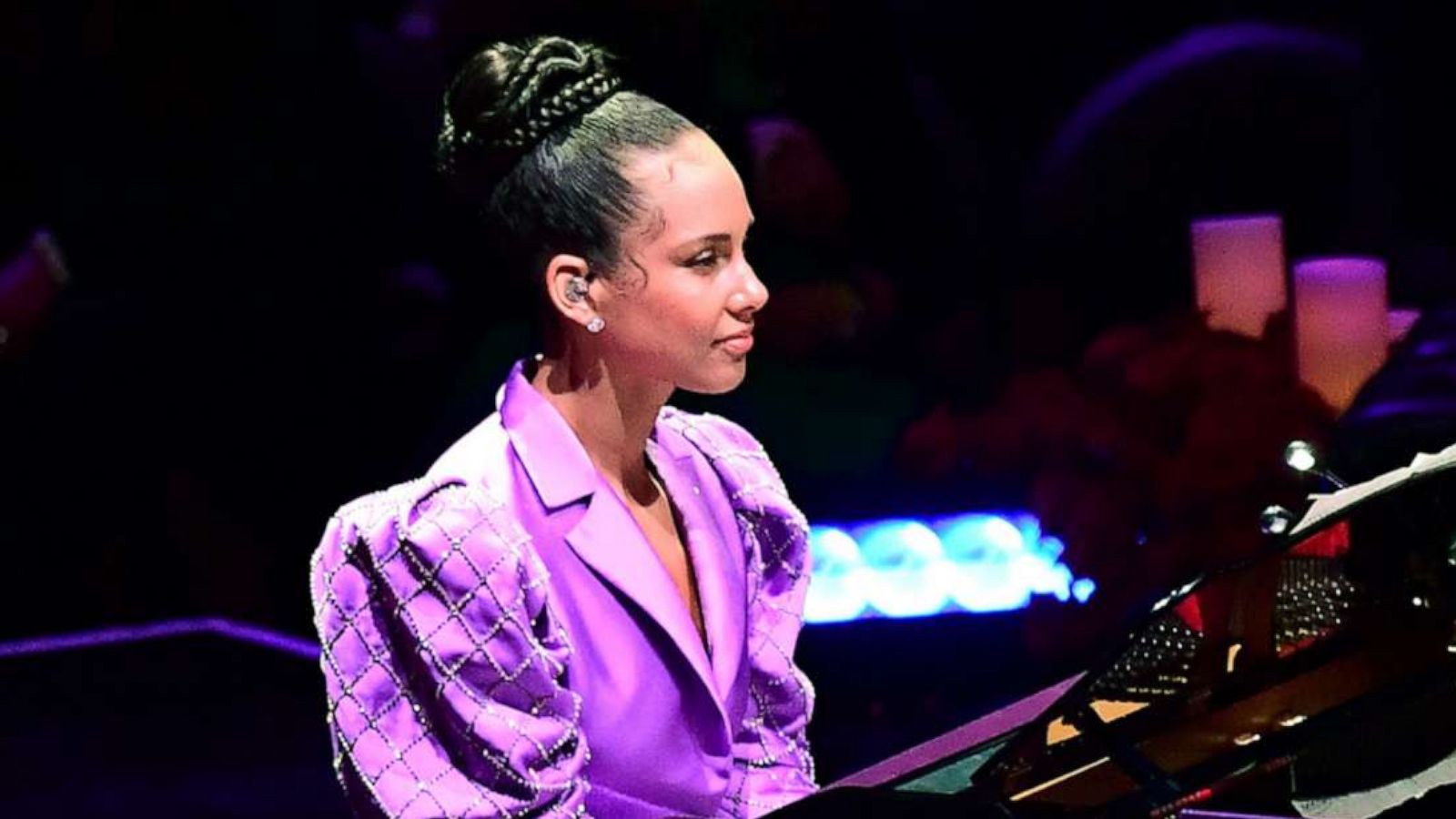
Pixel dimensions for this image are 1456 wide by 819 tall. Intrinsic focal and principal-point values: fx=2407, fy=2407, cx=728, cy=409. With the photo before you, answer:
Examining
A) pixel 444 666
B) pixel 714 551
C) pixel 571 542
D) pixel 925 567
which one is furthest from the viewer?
pixel 925 567

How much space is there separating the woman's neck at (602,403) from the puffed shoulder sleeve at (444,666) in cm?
14

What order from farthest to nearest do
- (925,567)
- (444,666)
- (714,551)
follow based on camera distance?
(925,567), (714,551), (444,666)

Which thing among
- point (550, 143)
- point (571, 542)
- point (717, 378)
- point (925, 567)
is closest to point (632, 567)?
point (571, 542)

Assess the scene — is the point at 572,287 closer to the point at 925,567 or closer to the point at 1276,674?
the point at 1276,674

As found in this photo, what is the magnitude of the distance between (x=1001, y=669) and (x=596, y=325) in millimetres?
2184

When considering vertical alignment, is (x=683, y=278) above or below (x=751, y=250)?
above

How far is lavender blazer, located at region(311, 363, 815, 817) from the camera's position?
186 cm

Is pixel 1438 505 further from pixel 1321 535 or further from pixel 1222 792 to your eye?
pixel 1222 792

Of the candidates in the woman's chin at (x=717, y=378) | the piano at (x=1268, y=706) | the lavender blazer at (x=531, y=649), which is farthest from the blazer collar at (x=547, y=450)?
the piano at (x=1268, y=706)

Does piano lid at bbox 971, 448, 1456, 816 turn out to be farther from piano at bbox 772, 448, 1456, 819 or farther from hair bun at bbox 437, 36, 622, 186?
hair bun at bbox 437, 36, 622, 186

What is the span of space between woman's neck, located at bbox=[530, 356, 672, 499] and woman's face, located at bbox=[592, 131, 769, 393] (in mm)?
20

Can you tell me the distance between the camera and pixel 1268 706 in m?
1.94

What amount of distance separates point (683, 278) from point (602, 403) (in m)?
0.13

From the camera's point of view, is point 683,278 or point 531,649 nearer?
point 531,649
